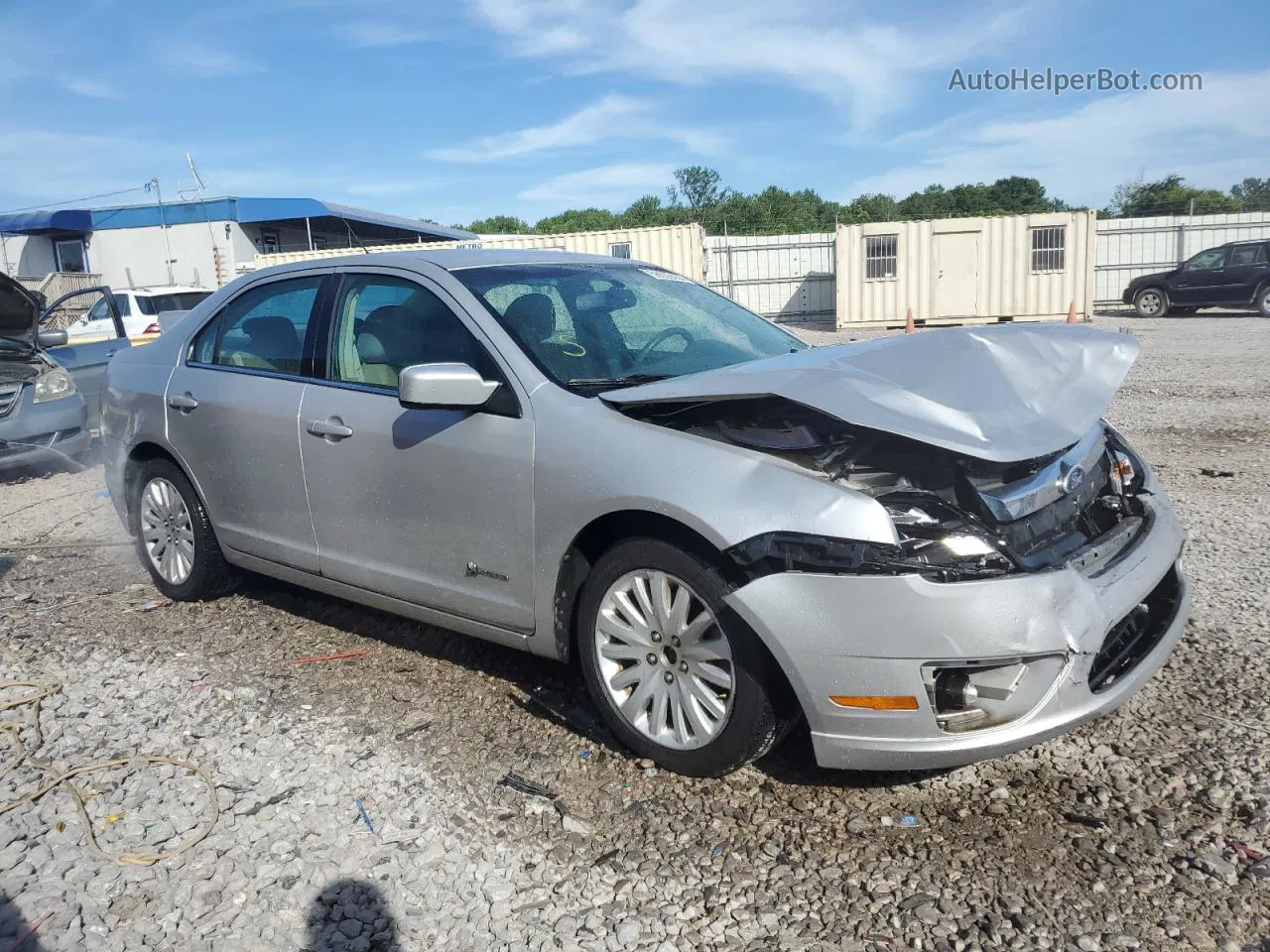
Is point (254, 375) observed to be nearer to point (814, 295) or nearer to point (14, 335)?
point (14, 335)

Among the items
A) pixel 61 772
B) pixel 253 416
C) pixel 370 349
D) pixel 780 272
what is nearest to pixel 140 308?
pixel 253 416

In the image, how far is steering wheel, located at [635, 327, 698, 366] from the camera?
12.3 ft

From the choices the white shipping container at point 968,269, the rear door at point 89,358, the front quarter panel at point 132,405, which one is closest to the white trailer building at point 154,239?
the white shipping container at point 968,269

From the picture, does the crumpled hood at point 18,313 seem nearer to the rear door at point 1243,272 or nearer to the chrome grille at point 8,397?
the chrome grille at point 8,397

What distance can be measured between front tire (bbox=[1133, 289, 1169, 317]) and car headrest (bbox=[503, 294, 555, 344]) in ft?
75.6

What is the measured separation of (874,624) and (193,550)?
359 cm

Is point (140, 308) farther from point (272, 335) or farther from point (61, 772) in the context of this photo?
point (61, 772)

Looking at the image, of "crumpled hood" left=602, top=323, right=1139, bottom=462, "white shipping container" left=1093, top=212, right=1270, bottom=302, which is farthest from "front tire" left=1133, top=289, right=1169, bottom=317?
"crumpled hood" left=602, top=323, right=1139, bottom=462

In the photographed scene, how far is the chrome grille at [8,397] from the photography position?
8.41 m

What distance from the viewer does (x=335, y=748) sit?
3.45 meters

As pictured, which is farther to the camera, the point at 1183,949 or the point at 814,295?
the point at 814,295

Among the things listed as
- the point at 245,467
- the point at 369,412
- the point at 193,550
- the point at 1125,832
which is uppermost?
the point at 369,412

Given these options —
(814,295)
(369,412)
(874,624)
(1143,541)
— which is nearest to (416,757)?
(369,412)

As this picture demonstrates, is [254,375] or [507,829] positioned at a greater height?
[254,375]
